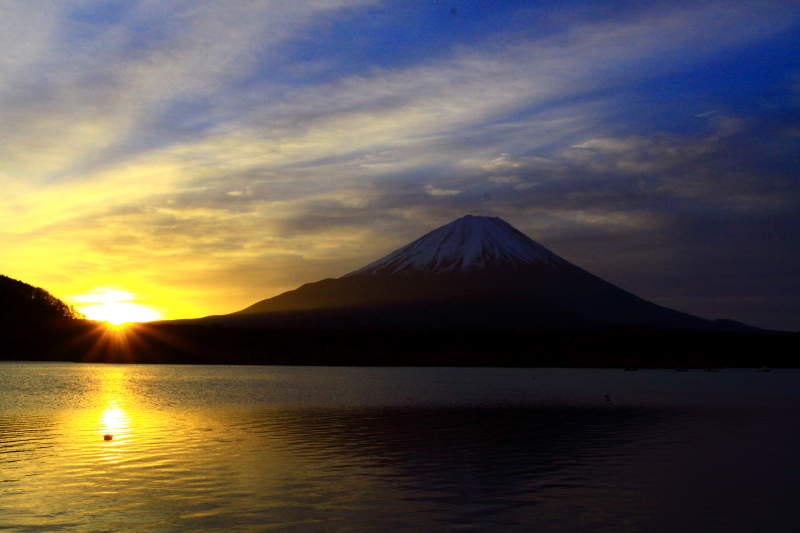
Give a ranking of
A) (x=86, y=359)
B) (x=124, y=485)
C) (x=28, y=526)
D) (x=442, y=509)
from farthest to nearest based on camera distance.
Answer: (x=86, y=359) < (x=124, y=485) < (x=442, y=509) < (x=28, y=526)

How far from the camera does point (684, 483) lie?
2508cm

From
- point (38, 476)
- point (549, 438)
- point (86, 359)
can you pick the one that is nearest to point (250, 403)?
point (549, 438)

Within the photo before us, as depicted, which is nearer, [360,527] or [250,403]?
[360,527]

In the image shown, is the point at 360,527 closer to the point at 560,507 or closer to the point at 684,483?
the point at 560,507

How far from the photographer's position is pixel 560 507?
2094cm

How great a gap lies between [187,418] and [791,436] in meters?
33.9

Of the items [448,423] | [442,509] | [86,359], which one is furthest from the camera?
[86,359]

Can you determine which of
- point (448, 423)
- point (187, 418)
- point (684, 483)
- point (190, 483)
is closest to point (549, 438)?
point (448, 423)

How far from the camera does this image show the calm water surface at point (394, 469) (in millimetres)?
19609

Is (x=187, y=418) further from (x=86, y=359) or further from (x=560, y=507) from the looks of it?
(x=86, y=359)

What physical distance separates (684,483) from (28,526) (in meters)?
20.1

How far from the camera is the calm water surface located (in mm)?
19609

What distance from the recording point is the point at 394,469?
2700 centimetres

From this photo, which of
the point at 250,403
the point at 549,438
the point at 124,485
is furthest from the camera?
the point at 250,403
